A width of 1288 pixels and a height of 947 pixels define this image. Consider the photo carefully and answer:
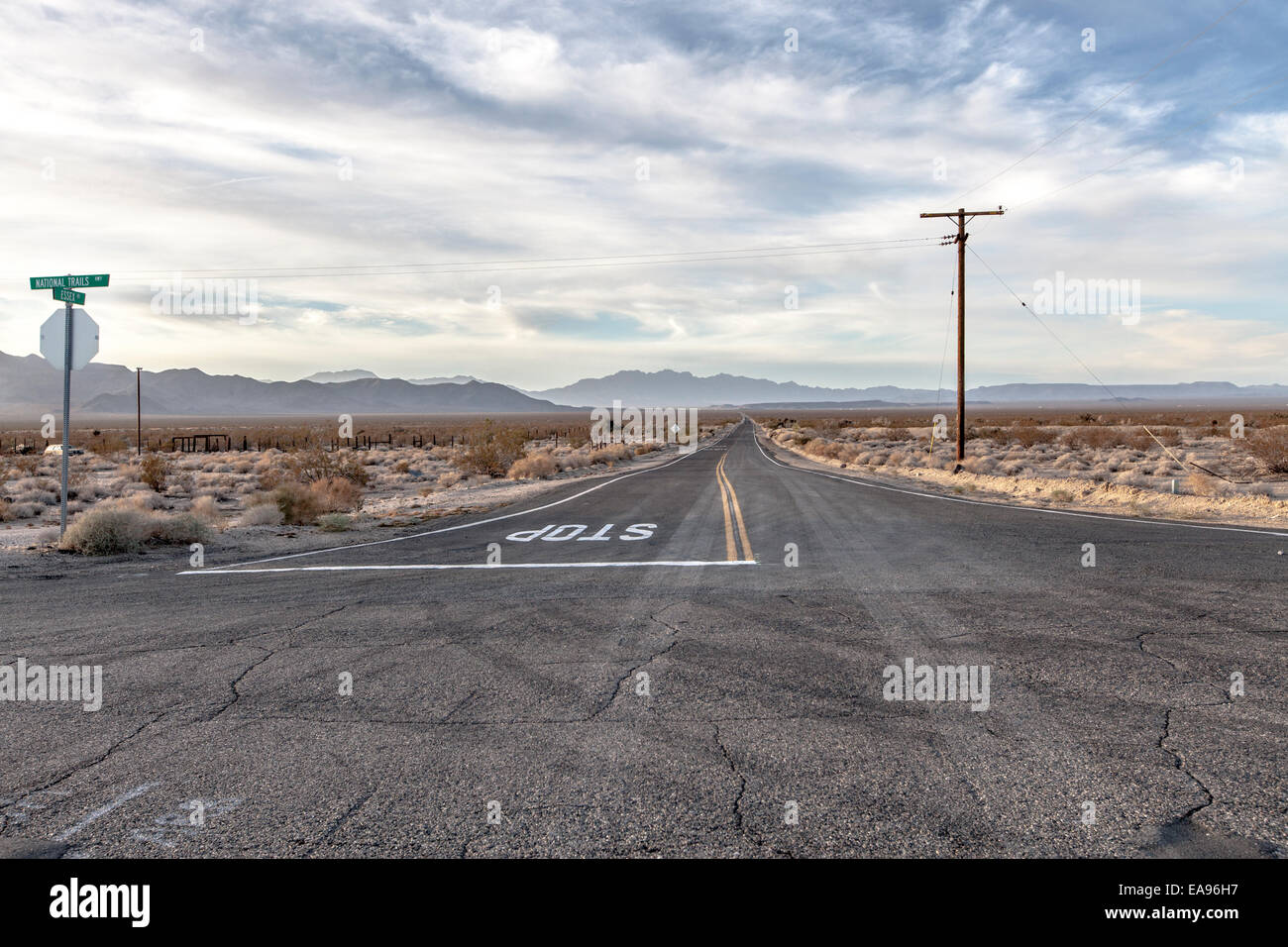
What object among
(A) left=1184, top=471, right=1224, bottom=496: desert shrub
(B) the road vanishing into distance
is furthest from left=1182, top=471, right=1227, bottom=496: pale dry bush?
(B) the road vanishing into distance

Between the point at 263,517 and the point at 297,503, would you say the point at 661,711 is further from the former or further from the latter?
the point at 297,503

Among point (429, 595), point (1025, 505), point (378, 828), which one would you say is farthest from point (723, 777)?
point (1025, 505)

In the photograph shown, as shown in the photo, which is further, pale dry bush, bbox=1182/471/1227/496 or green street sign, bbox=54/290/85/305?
pale dry bush, bbox=1182/471/1227/496

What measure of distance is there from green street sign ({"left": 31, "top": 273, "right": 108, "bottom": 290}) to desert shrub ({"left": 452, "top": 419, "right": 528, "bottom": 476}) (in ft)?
78.2

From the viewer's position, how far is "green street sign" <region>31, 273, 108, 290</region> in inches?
497

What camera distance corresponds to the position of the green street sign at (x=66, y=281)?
1262 centimetres

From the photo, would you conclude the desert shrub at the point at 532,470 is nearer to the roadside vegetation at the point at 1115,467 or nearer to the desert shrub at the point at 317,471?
the desert shrub at the point at 317,471

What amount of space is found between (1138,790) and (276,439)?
71480mm

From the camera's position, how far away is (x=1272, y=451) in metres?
27.9

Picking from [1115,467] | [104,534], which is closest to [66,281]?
[104,534]

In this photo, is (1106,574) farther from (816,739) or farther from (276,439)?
(276,439)

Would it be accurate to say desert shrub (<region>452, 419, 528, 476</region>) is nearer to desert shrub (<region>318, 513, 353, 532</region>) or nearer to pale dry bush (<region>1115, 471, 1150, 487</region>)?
desert shrub (<region>318, 513, 353, 532</region>)

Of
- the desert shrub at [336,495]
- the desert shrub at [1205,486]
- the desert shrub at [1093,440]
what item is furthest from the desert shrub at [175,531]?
the desert shrub at [1093,440]
